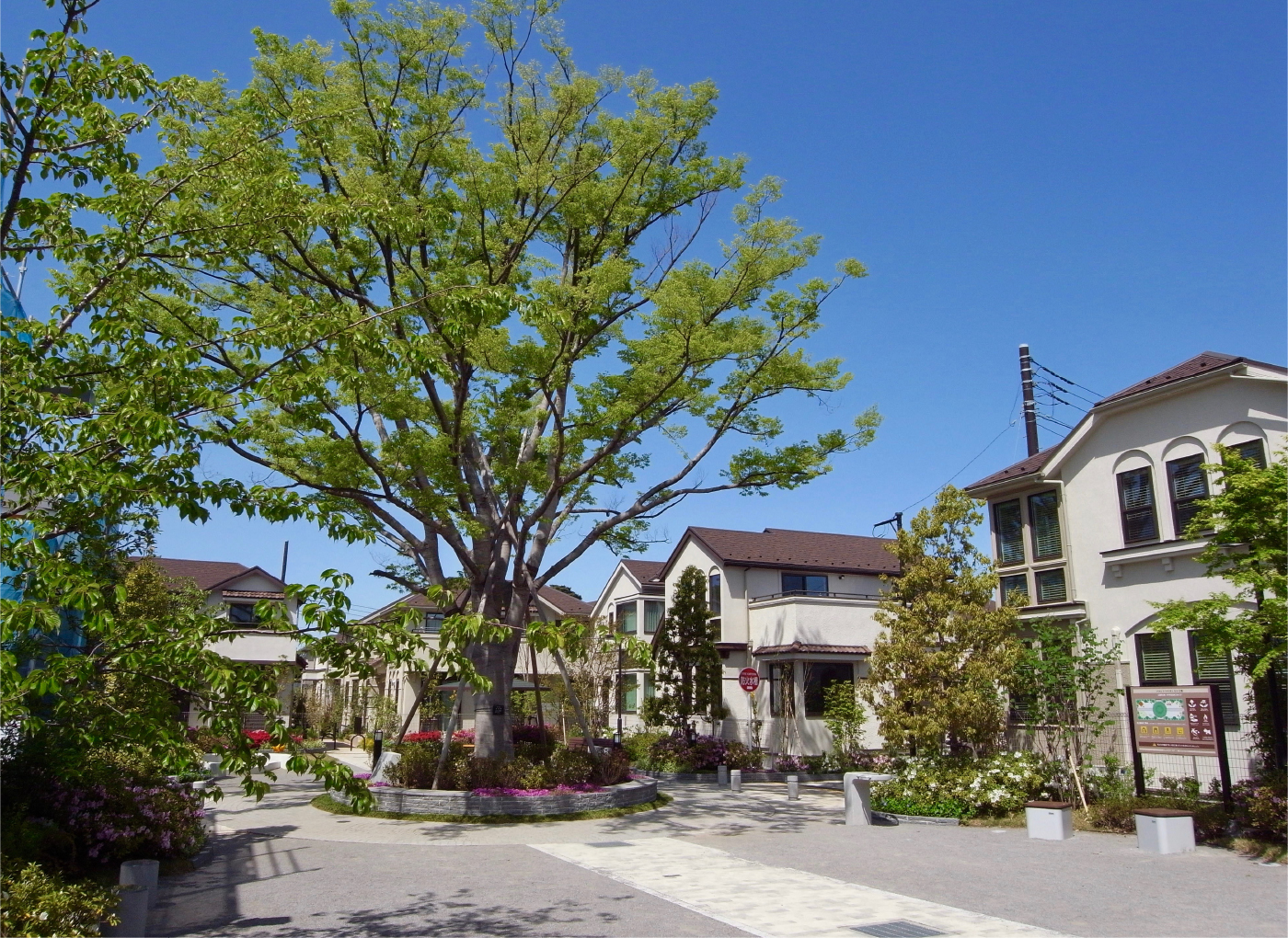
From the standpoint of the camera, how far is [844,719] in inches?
1020

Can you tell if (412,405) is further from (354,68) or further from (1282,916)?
(1282,916)

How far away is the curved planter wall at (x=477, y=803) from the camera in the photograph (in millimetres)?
17719

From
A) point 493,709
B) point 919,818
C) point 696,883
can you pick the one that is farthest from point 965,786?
point 493,709

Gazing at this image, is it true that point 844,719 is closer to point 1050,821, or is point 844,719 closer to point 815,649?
point 815,649

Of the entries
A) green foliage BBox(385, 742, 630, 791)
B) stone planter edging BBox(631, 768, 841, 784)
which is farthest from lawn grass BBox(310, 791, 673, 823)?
stone planter edging BBox(631, 768, 841, 784)

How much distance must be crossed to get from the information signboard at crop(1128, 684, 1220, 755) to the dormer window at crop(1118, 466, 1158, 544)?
404cm

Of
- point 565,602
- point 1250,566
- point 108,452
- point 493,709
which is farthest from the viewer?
point 565,602

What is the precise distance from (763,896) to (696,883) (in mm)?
1089

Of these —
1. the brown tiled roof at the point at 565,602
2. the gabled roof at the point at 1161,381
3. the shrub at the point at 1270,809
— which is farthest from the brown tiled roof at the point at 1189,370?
the brown tiled roof at the point at 565,602

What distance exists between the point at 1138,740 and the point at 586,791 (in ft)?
34.6

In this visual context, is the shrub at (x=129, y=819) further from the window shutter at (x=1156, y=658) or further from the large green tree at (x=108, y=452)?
the window shutter at (x=1156, y=658)

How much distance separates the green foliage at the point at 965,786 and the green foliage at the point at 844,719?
21.6 ft

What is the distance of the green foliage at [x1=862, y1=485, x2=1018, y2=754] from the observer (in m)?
17.8

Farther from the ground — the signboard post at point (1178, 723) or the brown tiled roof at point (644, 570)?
the brown tiled roof at point (644, 570)
